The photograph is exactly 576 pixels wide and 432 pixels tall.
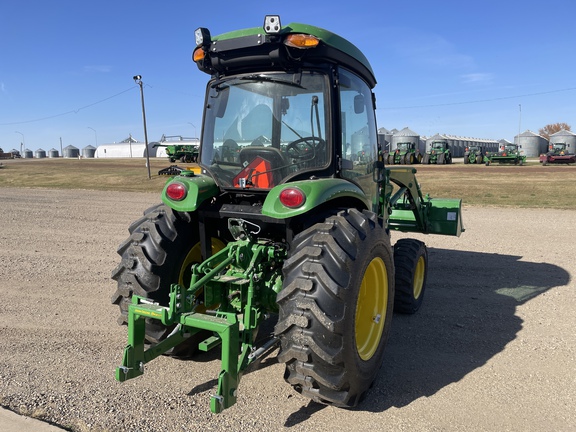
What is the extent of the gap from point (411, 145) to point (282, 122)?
39.7m

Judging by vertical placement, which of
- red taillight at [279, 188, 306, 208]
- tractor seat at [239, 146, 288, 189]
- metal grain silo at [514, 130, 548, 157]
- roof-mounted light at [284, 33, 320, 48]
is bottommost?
red taillight at [279, 188, 306, 208]

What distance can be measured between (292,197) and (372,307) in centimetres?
121

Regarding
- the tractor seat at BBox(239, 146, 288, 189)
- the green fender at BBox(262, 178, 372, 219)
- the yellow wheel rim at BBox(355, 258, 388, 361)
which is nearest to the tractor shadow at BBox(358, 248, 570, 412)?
the yellow wheel rim at BBox(355, 258, 388, 361)

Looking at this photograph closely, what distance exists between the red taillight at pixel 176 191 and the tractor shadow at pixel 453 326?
187cm

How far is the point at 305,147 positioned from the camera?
3895 mm

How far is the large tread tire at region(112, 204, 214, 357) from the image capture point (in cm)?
374

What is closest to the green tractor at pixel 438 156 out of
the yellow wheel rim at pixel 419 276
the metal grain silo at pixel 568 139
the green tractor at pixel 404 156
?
the green tractor at pixel 404 156

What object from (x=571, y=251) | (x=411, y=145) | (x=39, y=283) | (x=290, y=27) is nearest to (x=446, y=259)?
(x=571, y=251)

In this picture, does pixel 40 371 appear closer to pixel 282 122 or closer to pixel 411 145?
pixel 282 122

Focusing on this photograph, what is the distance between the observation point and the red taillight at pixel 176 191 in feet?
12.4

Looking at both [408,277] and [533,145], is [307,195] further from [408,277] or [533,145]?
[533,145]

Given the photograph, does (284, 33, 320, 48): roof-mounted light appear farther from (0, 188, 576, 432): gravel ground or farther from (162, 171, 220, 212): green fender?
(0, 188, 576, 432): gravel ground

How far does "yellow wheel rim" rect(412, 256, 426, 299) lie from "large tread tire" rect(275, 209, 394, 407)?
2375 millimetres

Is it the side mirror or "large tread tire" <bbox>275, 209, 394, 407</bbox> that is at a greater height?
the side mirror
